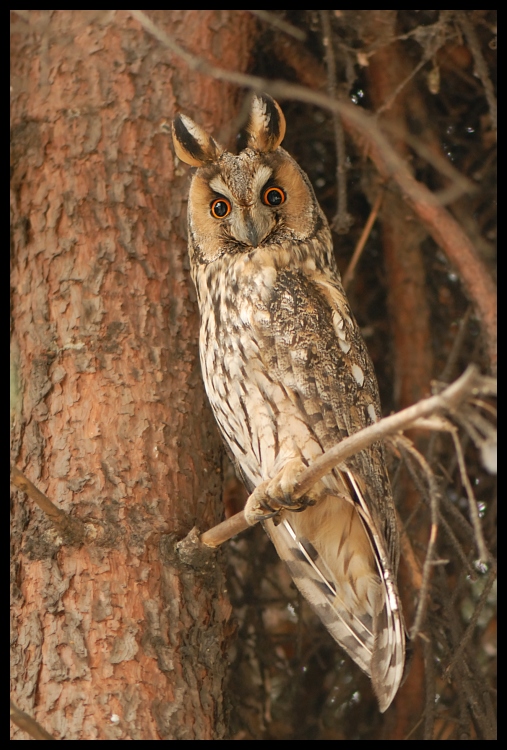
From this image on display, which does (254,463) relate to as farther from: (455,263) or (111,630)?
(455,263)

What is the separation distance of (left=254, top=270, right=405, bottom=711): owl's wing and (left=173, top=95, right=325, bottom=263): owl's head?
0.14 m

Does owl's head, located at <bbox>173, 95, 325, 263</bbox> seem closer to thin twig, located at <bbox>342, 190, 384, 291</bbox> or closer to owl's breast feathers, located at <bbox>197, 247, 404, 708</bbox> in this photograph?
owl's breast feathers, located at <bbox>197, 247, 404, 708</bbox>

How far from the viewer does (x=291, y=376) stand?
1652 mm

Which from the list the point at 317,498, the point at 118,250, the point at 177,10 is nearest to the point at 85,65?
the point at 177,10

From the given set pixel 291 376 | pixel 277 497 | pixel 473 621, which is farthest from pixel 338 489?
pixel 473 621

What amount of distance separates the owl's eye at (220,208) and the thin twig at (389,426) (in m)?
0.69

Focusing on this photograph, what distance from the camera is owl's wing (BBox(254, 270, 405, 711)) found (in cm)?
161

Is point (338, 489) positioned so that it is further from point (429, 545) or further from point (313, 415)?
point (429, 545)

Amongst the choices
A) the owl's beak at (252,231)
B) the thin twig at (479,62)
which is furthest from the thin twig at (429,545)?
the thin twig at (479,62)

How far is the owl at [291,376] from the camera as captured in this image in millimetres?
1642

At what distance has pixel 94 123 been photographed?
1.96 meters

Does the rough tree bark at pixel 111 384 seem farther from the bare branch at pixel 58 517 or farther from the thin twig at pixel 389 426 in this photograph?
the thin twig at pixel 389 426

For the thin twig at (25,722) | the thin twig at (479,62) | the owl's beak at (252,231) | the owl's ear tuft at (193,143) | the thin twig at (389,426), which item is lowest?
the thin twig at (25,722)

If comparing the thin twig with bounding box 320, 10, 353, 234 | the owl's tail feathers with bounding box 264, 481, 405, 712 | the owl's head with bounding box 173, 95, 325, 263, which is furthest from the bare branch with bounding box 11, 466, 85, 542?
the thin twig with bounding box 320, 10, 353, 234
